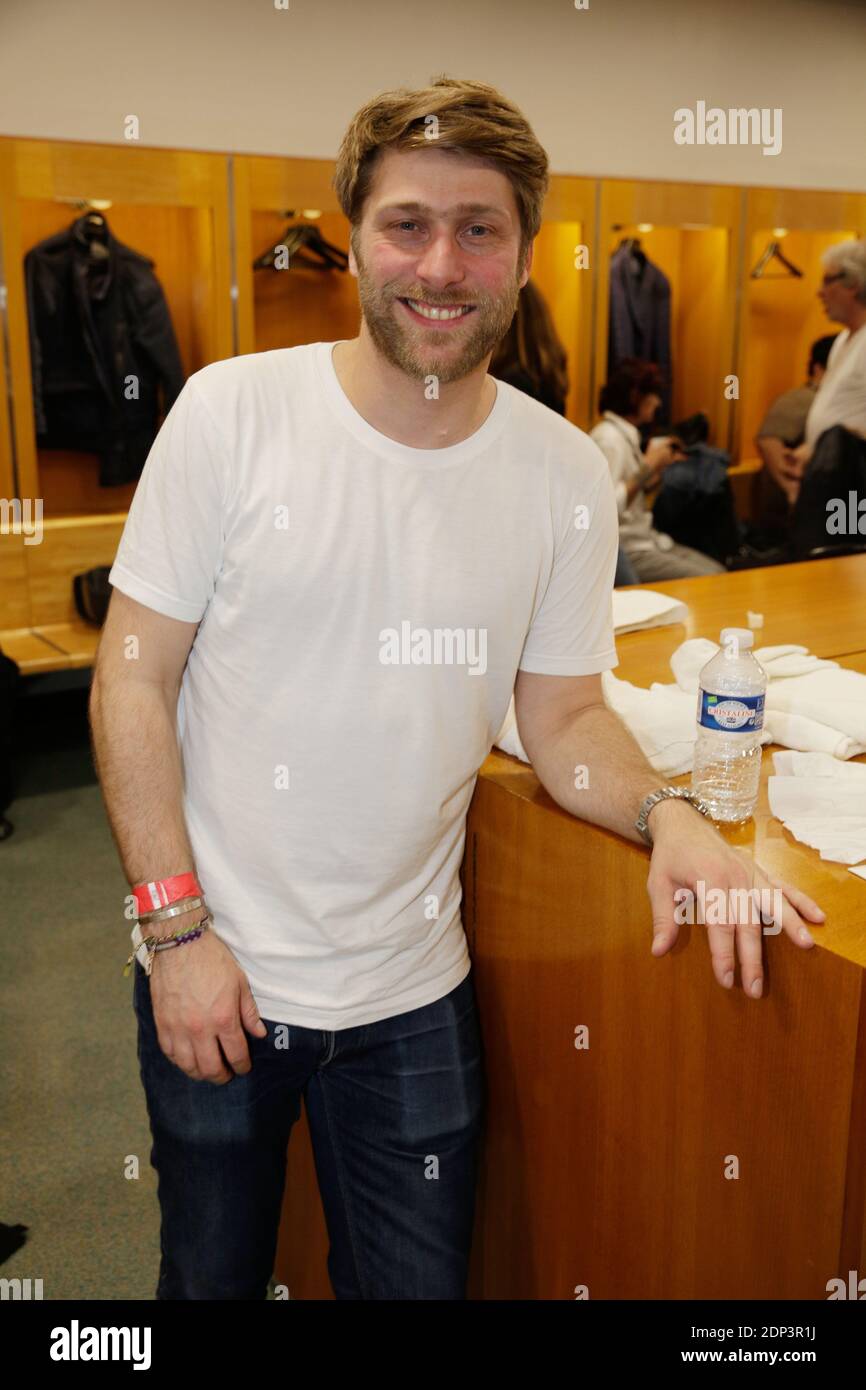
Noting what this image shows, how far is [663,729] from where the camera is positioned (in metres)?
1.97

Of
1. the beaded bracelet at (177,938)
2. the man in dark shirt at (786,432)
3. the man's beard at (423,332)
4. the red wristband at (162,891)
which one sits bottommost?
the beaded bracelet at (177,938)

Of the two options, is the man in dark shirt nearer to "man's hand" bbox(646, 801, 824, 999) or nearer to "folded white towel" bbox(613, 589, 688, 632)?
"folded white towel" bbox(613, 589, 688, 632)

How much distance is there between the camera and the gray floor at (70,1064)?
8.13ft

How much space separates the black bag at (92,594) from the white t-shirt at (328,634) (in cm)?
358

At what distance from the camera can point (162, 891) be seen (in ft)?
5.00

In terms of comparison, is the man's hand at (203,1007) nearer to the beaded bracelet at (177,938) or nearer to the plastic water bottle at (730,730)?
the beaded bracelet at (177,938)

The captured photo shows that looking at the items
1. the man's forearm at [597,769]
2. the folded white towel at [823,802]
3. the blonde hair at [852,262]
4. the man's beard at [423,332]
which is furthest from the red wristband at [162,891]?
the blonde hair at [852,262]

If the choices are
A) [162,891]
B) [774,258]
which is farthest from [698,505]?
[162,891]

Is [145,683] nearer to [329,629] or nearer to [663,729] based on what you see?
[329,629]

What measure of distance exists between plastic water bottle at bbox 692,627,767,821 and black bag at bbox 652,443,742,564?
3838 mm

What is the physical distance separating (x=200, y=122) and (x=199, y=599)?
4.17 m

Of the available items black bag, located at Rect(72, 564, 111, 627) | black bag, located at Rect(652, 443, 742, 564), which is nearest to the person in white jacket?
black bag, located at Rect(652, 443, 742, 564)

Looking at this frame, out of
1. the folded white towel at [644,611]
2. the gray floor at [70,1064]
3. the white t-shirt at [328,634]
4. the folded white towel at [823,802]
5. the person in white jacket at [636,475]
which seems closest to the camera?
the white t-shirt at [328,634]

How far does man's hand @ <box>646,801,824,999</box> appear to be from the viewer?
1.40 metres
